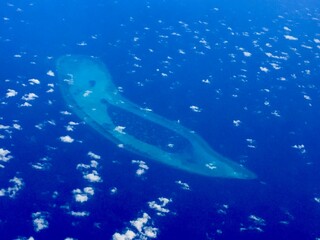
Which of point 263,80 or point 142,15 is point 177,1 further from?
point 263,80

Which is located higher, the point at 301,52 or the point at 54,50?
the point at 301,52

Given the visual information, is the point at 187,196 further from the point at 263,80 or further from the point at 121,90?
the point at 263,80

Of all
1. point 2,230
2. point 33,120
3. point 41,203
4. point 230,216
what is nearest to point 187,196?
point 230,216

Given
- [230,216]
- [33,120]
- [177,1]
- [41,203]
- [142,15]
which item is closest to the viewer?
[41,203]

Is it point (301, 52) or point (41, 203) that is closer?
point (41, 203)

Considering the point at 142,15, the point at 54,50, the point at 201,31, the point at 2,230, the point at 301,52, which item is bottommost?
the point at 2,230

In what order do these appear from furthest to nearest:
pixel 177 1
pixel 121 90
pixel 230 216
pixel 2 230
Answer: pixel 177 1 → pixel 121 90 → pixel 230 216 → pixel 2 230

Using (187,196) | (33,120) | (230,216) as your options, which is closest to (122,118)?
(33,120)
